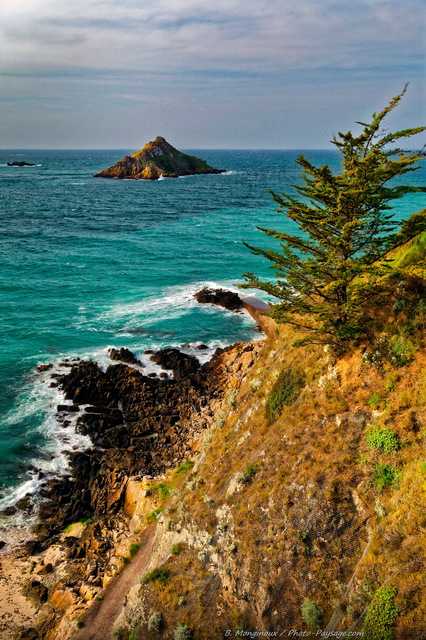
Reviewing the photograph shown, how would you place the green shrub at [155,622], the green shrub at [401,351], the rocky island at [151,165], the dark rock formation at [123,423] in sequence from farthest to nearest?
the rocky island at [151,165]
the dark rock formation at [123,423]
the green shrub at [401,351]
the green shrub at [155,622]

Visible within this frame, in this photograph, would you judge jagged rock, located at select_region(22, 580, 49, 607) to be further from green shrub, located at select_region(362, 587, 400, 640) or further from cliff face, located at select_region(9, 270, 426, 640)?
green shrub, located at select_region(362, 587, 400, 640)

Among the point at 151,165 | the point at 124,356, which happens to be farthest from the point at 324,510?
the point at 151,165

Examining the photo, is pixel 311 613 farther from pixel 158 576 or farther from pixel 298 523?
pixel 158 576

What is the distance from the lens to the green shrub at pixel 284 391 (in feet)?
56.0

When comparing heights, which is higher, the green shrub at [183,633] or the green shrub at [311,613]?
the green shrub at [311,613]

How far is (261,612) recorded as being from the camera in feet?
40.0

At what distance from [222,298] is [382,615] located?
130 feet

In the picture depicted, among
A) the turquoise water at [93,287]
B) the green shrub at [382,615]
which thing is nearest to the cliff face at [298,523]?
the green shrub at [382,615]

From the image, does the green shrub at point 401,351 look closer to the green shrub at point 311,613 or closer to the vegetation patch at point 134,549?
the green shrub at point 311,613

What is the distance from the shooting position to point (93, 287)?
52.7 meters

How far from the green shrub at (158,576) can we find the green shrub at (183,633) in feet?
5.95

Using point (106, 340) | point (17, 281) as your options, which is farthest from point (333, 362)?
point (17, 281)

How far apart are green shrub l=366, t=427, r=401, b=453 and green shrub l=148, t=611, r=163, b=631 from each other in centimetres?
961

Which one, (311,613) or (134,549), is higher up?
(311,613)
